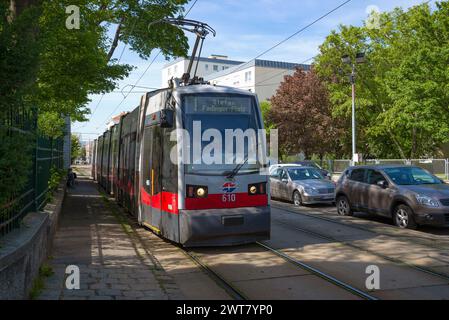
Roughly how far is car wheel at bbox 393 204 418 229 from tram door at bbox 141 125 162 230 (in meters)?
5.90

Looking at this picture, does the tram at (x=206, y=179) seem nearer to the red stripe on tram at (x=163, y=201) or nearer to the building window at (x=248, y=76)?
the red stripe on tram at (x=163, y=201)

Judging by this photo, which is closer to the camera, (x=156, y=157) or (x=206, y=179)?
(x=206, y=179)

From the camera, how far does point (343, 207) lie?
557 inches

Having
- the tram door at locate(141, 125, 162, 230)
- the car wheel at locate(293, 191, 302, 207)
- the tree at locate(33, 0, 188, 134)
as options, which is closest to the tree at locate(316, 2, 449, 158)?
the car wheel at locate(293, 191, 302, 207)

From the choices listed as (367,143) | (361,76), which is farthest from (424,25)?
(367,143)

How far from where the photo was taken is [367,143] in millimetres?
50031

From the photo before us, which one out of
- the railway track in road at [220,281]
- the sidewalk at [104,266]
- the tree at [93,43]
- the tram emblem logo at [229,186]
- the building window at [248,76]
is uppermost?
the building window at [248,76]

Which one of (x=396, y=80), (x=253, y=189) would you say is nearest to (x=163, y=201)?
(x=253, y=189)

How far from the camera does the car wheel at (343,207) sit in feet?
45.5

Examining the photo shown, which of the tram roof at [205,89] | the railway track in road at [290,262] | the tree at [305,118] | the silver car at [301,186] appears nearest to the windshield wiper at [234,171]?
the tram roof at [205,89]

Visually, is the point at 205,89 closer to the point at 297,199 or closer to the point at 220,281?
the point at 220,281

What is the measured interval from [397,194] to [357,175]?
7.11 ft

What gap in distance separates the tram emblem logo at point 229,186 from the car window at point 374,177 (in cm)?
536
